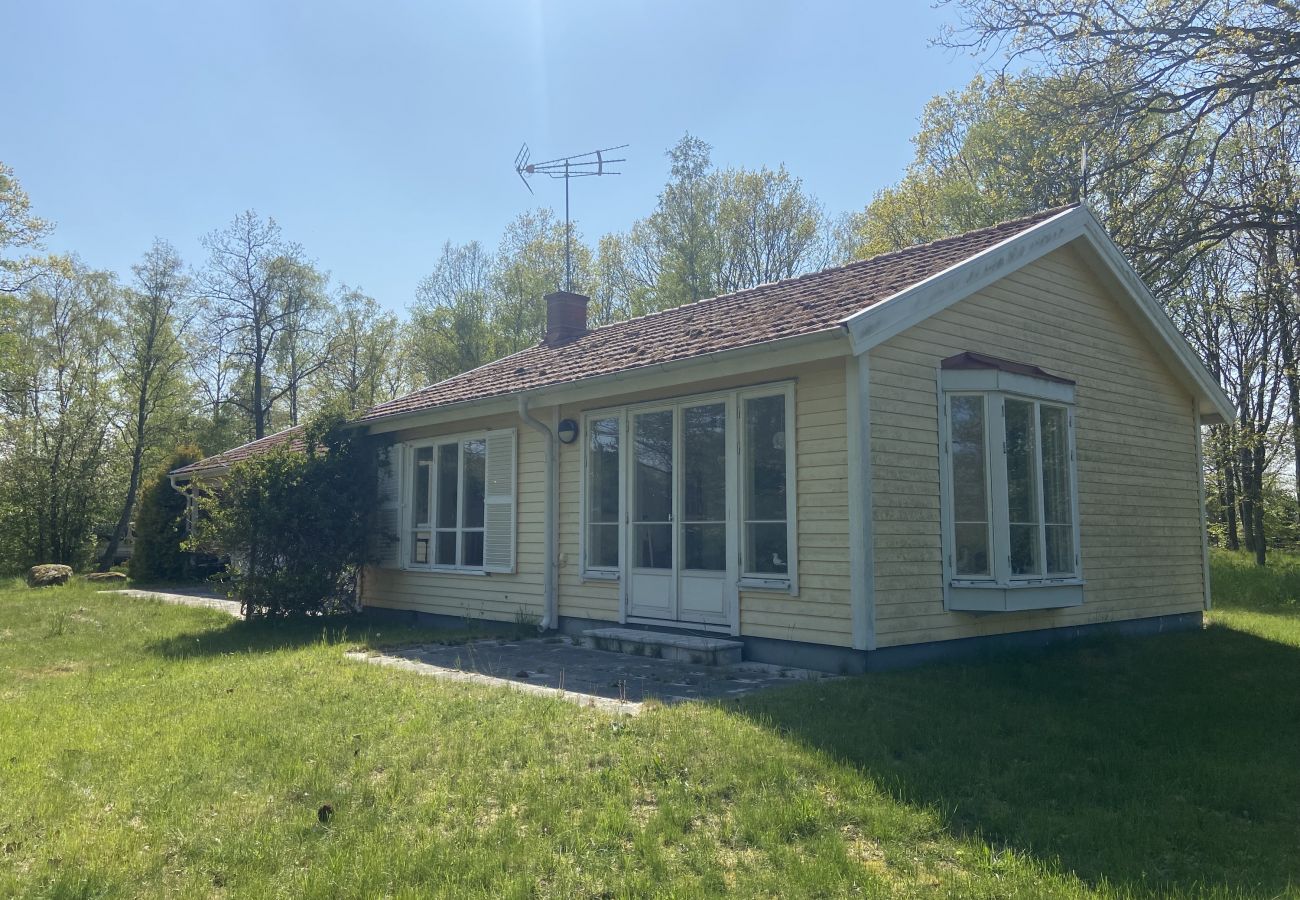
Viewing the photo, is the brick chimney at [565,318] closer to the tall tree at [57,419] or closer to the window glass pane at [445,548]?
the window glass pane at [445,548]

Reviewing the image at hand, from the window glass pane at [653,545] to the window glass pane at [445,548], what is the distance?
11.9ft

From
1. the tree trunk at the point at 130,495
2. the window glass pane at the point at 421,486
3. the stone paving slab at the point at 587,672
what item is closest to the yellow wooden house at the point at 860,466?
the window glass pane at the point at 421,486

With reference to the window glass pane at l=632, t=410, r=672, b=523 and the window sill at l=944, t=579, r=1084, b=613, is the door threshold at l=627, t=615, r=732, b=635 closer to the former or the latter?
the window glass pane at l=632, t=410, r=672, b=523

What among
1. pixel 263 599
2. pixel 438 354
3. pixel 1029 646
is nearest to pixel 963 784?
pixel 1029 646

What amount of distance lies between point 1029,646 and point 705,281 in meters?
22.4

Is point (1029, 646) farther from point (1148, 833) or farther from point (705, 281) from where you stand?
point (705, 281)

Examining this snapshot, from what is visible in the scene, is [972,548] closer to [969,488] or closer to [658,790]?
[969,488]

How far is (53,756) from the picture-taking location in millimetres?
5609

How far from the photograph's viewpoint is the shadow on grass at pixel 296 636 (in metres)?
10.2

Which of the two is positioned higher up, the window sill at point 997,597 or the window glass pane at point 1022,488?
the window glass pane at point 1022,488

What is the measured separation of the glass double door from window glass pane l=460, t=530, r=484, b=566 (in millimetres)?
2929

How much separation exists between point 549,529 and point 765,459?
327 cm

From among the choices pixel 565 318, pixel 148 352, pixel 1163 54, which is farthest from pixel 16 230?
pixel 1163 54

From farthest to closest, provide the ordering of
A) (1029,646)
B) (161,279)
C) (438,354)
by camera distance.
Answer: (438,354), (161,279), (1029,646)
